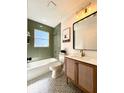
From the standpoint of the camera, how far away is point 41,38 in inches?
238

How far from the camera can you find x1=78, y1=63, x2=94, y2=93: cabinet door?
205cm

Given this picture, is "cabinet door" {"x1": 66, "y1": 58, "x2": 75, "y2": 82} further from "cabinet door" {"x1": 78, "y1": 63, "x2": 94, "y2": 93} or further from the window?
the window

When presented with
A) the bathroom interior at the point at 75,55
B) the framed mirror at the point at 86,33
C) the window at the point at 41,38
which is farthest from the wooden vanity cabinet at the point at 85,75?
the window at the point at 41,38

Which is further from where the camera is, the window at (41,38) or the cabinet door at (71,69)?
the window at (41,38)

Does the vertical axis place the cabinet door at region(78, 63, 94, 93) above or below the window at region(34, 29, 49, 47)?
below

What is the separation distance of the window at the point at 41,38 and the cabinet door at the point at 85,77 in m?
3.65

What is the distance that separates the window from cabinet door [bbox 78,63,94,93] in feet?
12.0

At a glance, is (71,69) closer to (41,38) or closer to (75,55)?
(75,55)

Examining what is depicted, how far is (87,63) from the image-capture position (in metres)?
2.18

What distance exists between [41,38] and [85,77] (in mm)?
4212

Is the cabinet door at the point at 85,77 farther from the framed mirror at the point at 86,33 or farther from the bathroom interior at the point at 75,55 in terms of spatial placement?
the framed mirror at the point at 86,33

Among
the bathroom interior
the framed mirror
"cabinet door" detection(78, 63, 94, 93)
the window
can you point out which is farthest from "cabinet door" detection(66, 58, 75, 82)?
the window

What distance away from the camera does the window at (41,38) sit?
5.73 m
